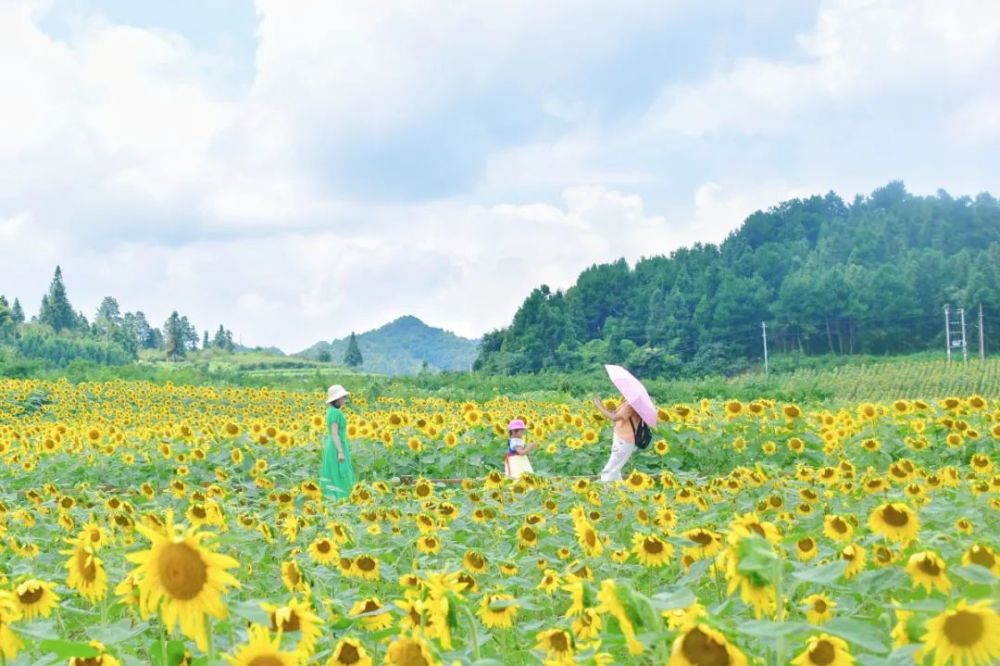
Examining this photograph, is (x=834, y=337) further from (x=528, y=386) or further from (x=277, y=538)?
(x=277, y=538)

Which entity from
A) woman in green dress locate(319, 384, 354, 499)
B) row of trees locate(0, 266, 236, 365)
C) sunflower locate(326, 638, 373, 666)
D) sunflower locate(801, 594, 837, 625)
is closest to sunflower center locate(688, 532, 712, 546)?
sunflower locate(801, 594, 837, 625)

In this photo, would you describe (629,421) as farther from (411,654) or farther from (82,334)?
(82,334)

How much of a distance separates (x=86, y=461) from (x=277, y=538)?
535 cm

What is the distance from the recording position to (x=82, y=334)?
63438mm

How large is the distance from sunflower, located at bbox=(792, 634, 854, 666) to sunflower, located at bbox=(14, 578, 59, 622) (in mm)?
1625

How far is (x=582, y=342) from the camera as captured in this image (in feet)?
250

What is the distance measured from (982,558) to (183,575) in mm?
1717

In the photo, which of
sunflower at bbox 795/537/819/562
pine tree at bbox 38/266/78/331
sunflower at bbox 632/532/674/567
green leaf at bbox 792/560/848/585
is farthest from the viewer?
pine tree at bbox 38/266/78/331

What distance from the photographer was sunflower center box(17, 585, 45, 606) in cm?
237

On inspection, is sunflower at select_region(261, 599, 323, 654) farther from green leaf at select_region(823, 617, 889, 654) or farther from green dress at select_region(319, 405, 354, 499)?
green dress at select_region(319, 405, 354, 499)

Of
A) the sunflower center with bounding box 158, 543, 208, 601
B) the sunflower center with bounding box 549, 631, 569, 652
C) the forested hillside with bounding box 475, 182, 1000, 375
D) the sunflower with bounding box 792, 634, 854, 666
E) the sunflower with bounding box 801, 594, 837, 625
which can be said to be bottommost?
the sunflower with bounding box 801, 594, 837, 625

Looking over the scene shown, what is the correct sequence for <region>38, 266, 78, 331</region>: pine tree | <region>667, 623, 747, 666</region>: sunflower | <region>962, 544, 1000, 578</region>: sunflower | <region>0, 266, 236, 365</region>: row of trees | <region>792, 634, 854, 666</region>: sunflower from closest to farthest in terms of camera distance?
1. <region>667, 623, 747, 666</region>: sunflower
2. <region>792, 634, 854, 666</region>: sunflower
3. <region>962, 544, 1000, 578</region>: sunflower
4. <region>0, 266, 236, 365</region>: row of trees
5. <region>38, 266, 78, 331</region>: pine tree

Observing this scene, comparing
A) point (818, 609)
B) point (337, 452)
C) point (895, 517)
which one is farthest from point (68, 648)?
point (337, 452)

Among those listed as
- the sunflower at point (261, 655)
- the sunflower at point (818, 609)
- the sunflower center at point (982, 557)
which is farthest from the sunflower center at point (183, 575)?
the sunflower center at point (982, 557)
